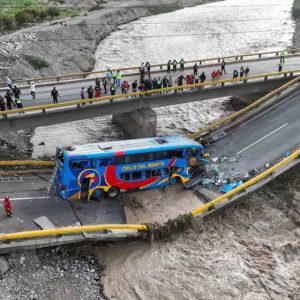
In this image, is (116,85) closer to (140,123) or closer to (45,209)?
(140,123)

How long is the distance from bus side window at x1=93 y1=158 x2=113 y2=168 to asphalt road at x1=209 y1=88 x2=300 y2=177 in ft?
26.8

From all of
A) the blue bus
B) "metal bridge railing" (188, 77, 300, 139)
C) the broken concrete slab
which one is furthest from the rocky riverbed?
"metal bridge railing" (188, 77, 300, 139)

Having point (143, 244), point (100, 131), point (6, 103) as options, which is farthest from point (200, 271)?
point (100, 131)

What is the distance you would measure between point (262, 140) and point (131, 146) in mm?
10961

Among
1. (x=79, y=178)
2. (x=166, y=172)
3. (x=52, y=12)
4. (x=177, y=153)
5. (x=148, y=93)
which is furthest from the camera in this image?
(x=52, y=12)

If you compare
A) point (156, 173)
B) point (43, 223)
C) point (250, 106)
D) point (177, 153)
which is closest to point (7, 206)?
point (43, 223)

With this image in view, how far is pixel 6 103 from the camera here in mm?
29547

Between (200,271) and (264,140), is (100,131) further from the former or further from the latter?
(200,271)

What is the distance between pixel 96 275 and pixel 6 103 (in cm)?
1454

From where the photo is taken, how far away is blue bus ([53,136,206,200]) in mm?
24016

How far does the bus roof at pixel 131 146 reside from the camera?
24375 millimetres

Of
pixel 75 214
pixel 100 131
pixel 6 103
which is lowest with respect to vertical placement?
pixel 100 131

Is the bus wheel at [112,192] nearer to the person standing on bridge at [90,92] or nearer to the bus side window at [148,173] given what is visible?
the bus side window at [148,173]

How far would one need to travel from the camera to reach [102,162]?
24.5 m
